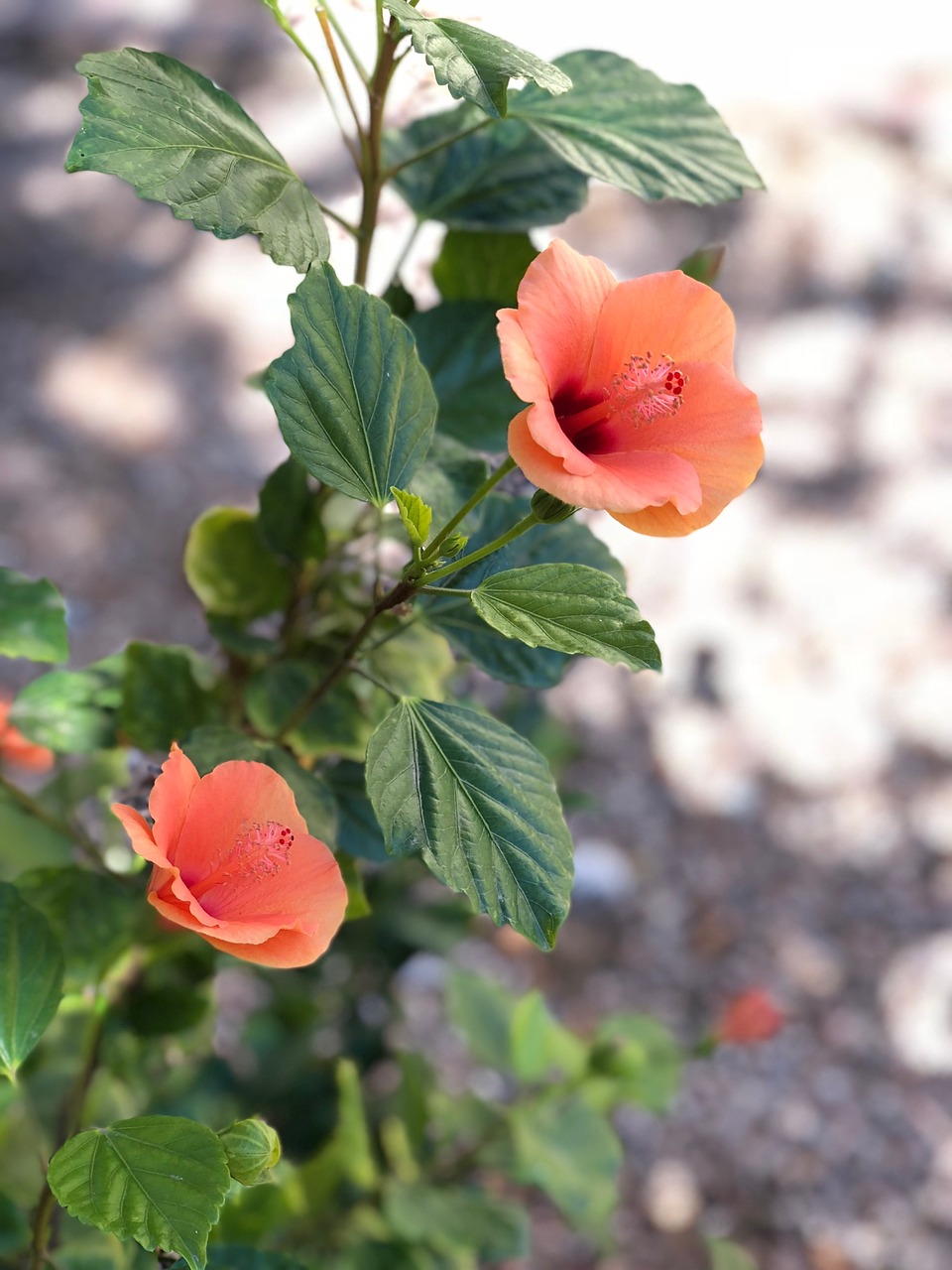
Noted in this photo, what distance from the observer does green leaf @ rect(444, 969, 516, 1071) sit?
135cm

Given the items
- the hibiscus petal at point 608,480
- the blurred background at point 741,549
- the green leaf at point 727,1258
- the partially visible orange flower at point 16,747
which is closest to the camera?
the hibiscus petal at point 608,480

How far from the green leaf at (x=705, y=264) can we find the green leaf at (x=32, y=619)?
47 cm

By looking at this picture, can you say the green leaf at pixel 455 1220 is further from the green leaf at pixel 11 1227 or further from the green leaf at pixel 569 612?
the green leaf at pixel 569 612

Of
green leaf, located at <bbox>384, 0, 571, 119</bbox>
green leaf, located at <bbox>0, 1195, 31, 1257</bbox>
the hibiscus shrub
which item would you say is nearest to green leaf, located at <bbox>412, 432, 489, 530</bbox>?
the hibiscus shrub

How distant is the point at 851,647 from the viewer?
7.70ft

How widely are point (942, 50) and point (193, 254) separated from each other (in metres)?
2.10

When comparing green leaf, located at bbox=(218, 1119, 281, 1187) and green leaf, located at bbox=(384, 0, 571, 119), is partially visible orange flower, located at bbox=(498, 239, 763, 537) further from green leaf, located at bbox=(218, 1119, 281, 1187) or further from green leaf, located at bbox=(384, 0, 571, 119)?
green leaf, located at bbox=(218, 1119, 281, 1187)

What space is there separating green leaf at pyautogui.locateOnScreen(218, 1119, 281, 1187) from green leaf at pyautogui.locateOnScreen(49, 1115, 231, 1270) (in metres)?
0.02

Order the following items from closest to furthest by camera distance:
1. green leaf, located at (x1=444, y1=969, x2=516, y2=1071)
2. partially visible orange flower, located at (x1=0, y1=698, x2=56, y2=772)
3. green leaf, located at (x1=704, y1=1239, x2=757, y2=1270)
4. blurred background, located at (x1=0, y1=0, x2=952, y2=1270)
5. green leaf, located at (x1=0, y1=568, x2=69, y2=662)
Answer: green leaf, located at (x1=0, y1=568, x2=69, y2=662)
partially visible orange flower, located at (x1=0, y1=698, x2=56, y2=772)
green leaf, located at (x1=704, y1=1239, x2=757, y2=1270)
green leaf, located at (x1=444, y1=969, x2=516, y2=1071)
blurred background, located at (x1=0, y1=0, x2=952, y2=1270)

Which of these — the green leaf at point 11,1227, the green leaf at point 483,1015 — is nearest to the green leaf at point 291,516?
the green leaf at point 11,1227

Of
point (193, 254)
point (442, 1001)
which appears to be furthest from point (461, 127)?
point (193, 254)

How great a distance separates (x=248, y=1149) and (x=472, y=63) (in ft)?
1.79

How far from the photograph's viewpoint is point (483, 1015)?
1.38 meters

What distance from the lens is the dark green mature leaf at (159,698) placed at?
79 centimetres
